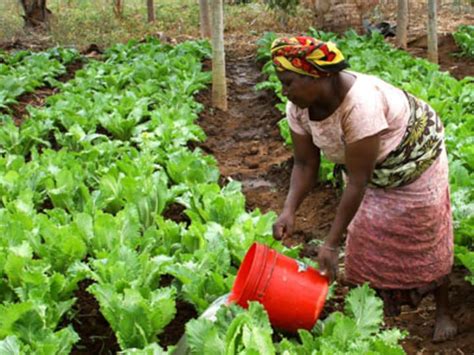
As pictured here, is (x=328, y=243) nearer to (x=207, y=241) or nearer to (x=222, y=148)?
(x=207, y=241)

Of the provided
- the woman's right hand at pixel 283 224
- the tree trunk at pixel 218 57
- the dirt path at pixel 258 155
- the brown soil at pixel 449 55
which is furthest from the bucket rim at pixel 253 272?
the brown soil at pixel 449 55

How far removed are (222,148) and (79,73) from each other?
12.3 ft

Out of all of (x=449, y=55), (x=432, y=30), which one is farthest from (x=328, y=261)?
(x=449, y=55)

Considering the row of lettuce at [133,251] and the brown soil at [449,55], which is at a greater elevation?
the row of lettuce at [133,251]

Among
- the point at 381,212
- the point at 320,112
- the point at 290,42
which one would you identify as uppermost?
the point at 290,42

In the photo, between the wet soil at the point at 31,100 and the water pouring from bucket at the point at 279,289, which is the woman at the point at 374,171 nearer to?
the water pouring from bucket at the point at 279,289

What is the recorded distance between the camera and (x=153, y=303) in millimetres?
3318

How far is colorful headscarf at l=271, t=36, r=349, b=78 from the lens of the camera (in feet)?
9.60

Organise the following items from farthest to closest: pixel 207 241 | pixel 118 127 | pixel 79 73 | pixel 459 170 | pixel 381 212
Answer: pixel 79 73, pixel 118 127, pixel 459 170, pixel 207 241, pixel 381 212

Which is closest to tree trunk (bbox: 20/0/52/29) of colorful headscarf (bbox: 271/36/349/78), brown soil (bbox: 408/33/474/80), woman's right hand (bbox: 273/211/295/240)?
brown soil (bbox: 408/33/474/80)

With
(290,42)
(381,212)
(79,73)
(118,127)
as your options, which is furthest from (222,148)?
(290,42)

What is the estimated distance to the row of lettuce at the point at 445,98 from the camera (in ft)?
14.9

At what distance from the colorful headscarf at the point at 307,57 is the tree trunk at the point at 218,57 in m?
6.52

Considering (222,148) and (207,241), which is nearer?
(207,241)
